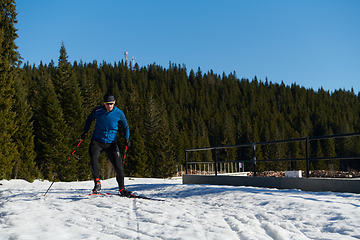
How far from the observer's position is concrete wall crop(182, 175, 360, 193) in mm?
6871

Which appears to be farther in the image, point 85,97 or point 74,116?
point 85,97

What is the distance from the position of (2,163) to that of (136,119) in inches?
1835

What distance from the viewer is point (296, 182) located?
8.02 m

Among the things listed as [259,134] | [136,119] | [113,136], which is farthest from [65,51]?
[259,134]

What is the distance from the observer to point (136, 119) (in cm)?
Answer: 6875

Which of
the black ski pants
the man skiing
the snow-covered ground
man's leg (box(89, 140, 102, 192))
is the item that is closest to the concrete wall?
the snow-covered ground

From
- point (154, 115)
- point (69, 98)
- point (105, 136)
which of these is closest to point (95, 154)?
point (105, 136)

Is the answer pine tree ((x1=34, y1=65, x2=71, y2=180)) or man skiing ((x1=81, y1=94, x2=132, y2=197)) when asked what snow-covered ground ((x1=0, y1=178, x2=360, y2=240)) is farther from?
pine tree ((x1=34, y1=65, x2=71, y2=180))

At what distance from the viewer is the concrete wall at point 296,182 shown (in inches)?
271

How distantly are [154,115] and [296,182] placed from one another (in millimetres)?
61191

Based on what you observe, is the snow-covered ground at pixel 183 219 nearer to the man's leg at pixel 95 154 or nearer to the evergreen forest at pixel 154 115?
the man's leg at pixel 95 154

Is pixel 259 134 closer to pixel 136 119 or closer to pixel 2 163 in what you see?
pixel 136 119

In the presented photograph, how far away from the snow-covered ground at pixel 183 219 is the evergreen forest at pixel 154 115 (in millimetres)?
6244

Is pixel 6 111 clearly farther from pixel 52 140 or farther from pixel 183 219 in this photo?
pixel 183 219
